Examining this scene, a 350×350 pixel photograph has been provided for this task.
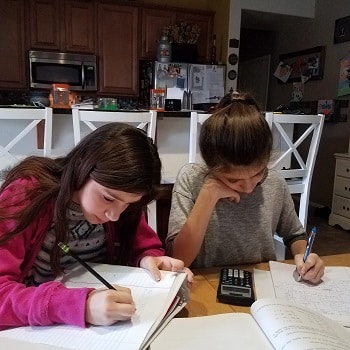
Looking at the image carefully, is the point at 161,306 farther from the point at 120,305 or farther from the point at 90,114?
the point at 90,114

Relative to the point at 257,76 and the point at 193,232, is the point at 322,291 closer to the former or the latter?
the point at 193,232

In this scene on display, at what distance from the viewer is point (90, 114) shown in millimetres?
1674

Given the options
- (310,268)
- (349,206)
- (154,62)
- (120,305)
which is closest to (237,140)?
(310,268)

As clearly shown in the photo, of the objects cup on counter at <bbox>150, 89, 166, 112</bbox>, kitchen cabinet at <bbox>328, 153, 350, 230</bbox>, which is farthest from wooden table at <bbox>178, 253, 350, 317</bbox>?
kitchen cabinet at <bbox>328, 153, 350, 230</bbox>

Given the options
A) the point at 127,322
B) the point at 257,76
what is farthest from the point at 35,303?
the point at 257,76

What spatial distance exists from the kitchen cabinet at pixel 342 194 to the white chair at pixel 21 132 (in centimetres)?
247

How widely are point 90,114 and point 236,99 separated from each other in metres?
0.89

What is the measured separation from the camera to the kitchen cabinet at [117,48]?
12.7 ft

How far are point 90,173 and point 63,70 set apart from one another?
3.46 metres

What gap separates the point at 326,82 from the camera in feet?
12.5

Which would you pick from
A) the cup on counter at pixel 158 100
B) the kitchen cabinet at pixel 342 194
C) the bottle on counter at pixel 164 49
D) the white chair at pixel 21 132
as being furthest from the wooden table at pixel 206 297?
the bottle on counter at pixel 164 49

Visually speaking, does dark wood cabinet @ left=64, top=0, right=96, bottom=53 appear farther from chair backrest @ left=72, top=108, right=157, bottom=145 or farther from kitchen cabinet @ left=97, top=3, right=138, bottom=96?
chair backrest @ left=72, top=108, right=157, bottom=145

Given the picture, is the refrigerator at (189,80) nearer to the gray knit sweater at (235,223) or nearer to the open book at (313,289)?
the gray knit sweater at (235,223)

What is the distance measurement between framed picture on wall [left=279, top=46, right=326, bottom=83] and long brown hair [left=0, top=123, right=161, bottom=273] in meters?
3.67
